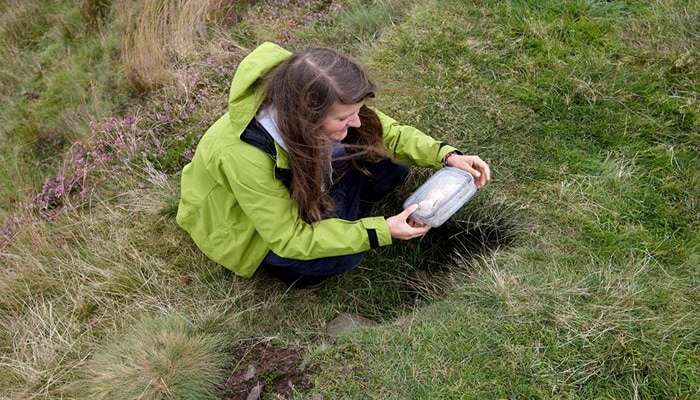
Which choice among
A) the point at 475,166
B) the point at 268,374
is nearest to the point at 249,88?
the point at 475,166

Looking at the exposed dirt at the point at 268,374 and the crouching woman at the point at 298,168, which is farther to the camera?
the exposed dirt at the point at 268,374

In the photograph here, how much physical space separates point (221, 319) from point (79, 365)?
0.72m

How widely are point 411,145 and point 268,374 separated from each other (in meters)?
1.35

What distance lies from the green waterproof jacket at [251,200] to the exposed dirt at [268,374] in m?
0.45

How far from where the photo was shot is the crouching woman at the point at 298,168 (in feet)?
7.33

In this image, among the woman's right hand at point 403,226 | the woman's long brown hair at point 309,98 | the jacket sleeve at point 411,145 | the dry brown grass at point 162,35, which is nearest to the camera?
the woman's long brown hair at point 309,98

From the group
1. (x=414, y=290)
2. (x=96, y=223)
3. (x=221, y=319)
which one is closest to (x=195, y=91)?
(x=96, y=223)

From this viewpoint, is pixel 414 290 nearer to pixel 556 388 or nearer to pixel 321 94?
pixel 556 388


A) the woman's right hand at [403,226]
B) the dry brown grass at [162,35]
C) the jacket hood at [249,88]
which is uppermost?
the jacket hood at [249,88]

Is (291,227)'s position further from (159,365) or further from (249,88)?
(159,365)

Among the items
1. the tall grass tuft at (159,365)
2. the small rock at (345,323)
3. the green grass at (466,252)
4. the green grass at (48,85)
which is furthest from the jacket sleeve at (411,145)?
the green grass at (48,85)

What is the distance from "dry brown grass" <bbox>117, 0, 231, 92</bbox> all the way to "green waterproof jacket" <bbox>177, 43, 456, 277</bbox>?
207 cm

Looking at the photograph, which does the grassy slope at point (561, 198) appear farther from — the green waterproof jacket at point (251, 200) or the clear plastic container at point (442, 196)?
the green waterproof jacket at point (251, 200)

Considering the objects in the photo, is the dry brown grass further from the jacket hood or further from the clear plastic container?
the clear plastic container
